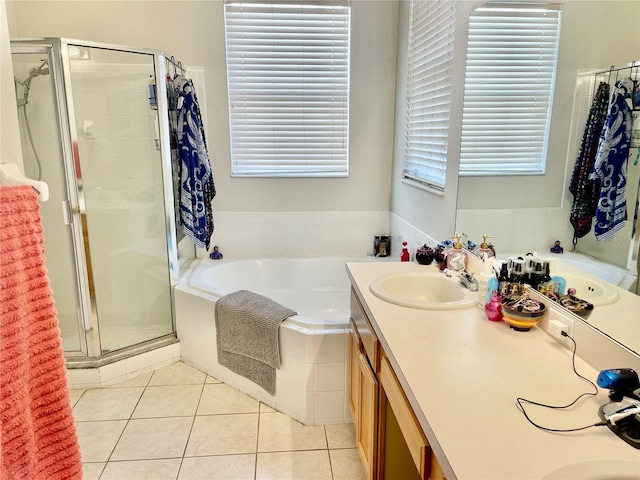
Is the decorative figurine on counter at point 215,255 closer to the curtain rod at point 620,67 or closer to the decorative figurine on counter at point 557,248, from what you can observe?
the decorative figurine on counter at point 557,248

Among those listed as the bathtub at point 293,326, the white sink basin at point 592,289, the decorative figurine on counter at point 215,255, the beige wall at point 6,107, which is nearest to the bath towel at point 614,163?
the white sink basin at point 592,289

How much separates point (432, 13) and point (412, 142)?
0.79m

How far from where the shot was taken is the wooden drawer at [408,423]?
1029mm

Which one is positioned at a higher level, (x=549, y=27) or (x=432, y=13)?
(x=432, y=13)

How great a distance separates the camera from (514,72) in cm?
173

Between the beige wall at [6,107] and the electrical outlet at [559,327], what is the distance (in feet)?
5.06

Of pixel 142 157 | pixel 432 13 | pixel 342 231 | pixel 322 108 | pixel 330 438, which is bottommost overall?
pixel 330 438

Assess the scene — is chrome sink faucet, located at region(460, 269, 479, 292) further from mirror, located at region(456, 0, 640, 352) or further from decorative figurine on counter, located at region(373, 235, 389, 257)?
decorative figurine on counter, located at region(373, 235, 389, 257)

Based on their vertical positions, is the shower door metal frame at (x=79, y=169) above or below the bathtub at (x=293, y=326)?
above

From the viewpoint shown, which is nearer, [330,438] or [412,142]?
[330,438]

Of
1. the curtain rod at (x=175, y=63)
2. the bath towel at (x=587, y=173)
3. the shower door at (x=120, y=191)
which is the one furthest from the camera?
the curtain rod at (x=175, y=63)

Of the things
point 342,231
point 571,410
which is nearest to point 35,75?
point 342,231

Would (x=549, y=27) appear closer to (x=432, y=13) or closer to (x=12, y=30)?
(x=432, y=13)

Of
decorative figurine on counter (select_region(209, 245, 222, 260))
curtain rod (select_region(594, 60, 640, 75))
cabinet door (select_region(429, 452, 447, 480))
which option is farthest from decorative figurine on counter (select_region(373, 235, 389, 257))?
cabinet door (select_region(429, 452, 447, 480))
